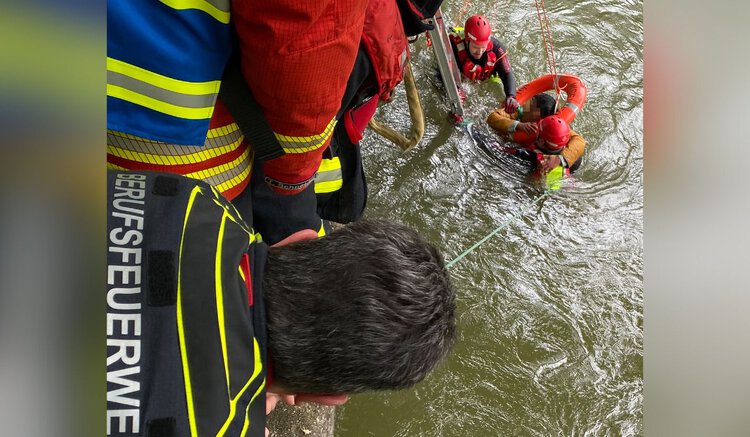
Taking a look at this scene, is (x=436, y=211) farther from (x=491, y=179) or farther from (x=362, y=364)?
(x=362, y=364)

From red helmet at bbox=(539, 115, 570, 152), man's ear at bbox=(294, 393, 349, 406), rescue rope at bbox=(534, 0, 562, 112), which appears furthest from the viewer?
rescue rope at bbox=(534, 0, 562, 112)

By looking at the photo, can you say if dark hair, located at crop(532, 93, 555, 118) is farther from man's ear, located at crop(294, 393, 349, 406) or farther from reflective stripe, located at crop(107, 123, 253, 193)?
man's ear, located at crop(294, 393, 349, 406)

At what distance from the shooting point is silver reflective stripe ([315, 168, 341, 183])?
1713 millimetres

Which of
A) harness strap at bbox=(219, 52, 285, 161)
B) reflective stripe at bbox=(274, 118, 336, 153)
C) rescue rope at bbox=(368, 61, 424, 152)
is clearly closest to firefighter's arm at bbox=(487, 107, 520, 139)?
rescue rope at bbox=(368, 61, 424, 152)

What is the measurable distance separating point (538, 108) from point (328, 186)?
63.2 inches

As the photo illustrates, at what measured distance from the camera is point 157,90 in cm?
94

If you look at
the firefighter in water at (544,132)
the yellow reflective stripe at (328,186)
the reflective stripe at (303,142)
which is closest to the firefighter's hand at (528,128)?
the firefighter in water at (544,132)

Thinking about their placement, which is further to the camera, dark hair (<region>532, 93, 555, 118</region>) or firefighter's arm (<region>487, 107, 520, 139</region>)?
dark hair (<region>532, 93, 555, 118</region>)

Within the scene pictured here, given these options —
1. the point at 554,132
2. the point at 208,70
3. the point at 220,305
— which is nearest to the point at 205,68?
the point at 208,70

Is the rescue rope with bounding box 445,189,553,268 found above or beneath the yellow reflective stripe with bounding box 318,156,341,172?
beneath

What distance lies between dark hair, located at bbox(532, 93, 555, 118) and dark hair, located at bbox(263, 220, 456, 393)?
2.18m

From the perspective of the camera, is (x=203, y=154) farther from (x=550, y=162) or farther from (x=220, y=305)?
(x=550, y=162)
